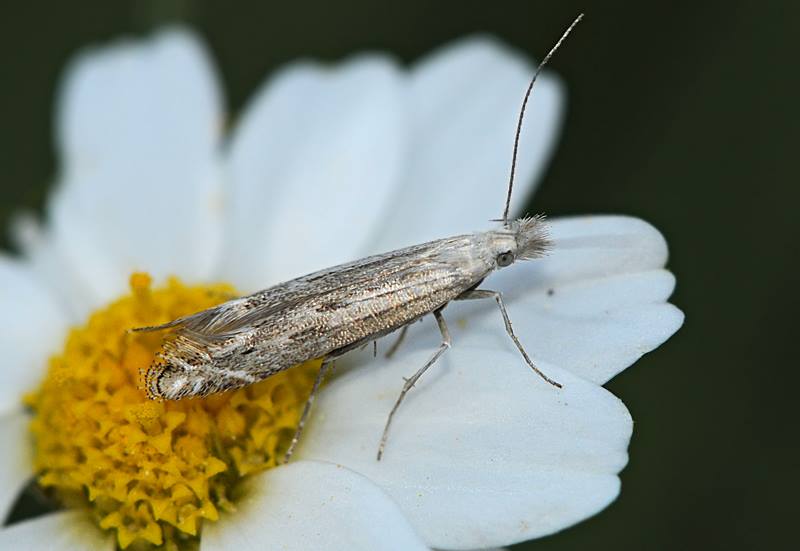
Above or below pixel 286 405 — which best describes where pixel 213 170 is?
above

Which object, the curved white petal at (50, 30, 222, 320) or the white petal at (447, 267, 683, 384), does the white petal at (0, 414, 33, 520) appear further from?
the white petal at (447, 267, 683, 384)

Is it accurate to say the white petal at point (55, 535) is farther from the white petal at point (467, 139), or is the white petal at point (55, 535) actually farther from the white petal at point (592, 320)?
the white petal at point (467, 139)

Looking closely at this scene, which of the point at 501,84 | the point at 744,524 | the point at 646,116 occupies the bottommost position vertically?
the point at 744,524

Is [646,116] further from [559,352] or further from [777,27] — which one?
[559,352]

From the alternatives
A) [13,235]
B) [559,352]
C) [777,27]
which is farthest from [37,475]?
[777,27]

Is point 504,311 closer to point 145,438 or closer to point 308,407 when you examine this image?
point 308,407

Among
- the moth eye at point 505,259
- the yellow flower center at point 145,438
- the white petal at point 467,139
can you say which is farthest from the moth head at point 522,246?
the yellow flower center at point 145,438

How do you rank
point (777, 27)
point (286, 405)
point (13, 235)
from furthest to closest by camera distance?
point (777, 27), point (13, 235), point (286, 405)
